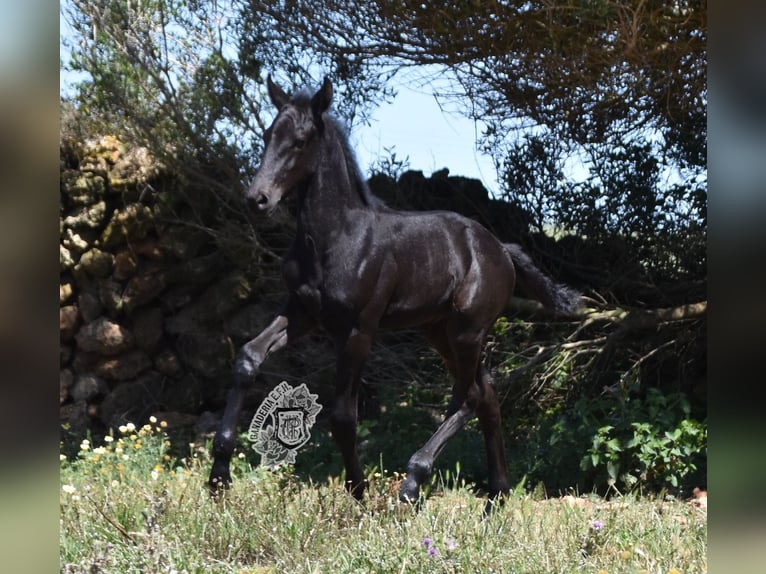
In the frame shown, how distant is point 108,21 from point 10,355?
5076mm

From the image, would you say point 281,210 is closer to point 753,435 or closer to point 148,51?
point 148,51

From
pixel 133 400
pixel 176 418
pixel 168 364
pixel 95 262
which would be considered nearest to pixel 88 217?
pixel 95 262

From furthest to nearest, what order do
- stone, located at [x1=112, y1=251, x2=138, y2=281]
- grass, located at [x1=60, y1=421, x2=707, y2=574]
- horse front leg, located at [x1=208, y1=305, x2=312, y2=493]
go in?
stone, located at [x1=112, y1=251, x2=138, y2=281], horse front leg, located at [x1=208, y1=305, x2=312, y2=493], grass, located at [x1=60, y1=421, x2=707, y2=574]

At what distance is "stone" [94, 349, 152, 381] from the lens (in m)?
7.34

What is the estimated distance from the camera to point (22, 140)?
1902mm

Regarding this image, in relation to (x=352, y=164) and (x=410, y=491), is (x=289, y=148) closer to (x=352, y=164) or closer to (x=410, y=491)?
(x=352, y=164)

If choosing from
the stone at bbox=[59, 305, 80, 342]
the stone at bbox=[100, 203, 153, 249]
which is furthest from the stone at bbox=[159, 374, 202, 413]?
the stone at bbox=[100, 203, 153, 249]

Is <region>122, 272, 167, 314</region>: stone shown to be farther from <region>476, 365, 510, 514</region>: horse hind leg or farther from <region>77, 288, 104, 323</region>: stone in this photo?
<region>476, 365, 510, 514</region>: horse hind leg

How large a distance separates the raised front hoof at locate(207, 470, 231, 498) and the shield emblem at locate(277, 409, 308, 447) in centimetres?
29

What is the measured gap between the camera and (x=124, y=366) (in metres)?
7.36

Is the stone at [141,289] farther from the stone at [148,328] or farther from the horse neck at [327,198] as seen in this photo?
the horse neck at [327,198]

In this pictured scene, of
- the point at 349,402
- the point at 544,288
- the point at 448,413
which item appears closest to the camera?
the point at 349,402

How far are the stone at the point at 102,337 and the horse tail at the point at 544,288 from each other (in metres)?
3.83

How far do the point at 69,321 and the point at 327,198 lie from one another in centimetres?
406
